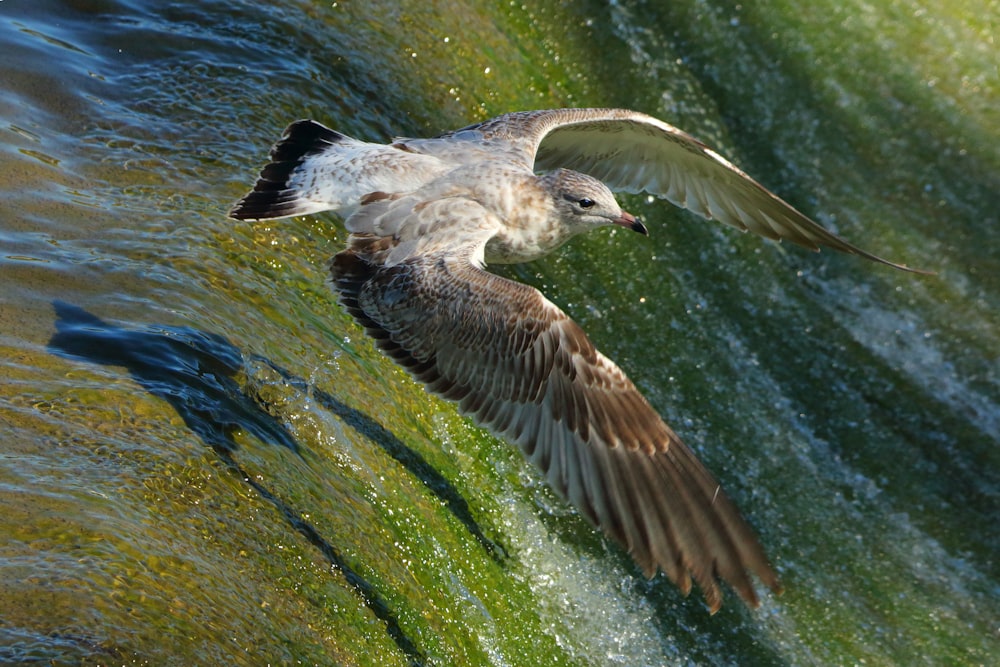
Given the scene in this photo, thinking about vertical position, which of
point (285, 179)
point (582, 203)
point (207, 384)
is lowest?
point (207, 384)

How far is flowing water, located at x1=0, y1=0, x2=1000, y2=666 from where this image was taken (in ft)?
12.0

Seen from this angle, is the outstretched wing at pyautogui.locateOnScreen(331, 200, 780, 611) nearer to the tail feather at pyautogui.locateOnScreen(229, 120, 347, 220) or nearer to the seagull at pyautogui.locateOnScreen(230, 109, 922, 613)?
the seagull at pyautogui.locateOnScreen(230, 109, 922, 613)

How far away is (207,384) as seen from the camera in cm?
423

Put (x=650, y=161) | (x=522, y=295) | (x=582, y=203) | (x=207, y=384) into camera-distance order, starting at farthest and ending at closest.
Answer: (x=650, y=161)
(x=582, y=203)
(x=207, y=384)
(x=522, y=295)

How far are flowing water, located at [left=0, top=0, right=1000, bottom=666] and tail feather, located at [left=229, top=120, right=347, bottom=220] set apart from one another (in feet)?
1.22

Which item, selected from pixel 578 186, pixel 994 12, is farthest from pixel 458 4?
pixel 994 12

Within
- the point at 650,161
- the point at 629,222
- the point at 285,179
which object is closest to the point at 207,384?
the point at 285,179

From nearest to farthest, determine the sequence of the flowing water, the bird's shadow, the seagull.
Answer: the flowing water
the seagull
the bird's shadow

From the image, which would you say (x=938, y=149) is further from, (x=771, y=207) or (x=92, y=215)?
(x=92, y=215)

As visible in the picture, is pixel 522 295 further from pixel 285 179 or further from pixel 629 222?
pixel 285 179

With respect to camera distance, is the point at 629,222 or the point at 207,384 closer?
the point at 207,384

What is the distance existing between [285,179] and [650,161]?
6.58 ft

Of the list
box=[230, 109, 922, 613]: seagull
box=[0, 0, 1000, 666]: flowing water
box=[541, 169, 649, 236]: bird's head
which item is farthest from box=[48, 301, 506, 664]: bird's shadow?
box=[541, 169, 649, 236]: bird's head

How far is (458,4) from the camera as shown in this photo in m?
7.40
